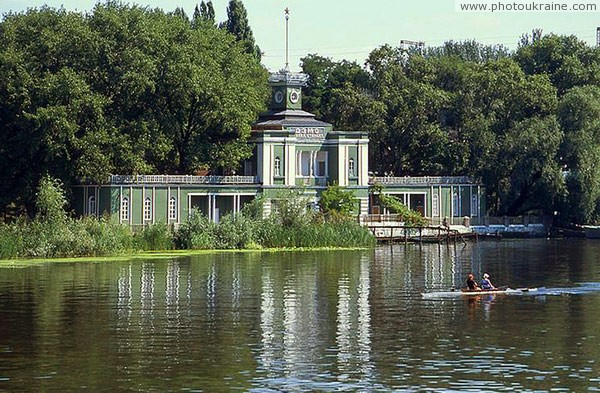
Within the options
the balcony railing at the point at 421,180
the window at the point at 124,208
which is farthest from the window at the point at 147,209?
the balcony railing at the point at 421,180

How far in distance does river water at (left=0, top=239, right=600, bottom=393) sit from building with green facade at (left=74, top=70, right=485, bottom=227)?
27.8 meters

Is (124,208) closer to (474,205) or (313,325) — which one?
(474,205)

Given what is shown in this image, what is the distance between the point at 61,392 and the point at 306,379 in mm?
5966

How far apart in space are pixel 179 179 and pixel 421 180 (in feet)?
70.6

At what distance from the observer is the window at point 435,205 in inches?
4355

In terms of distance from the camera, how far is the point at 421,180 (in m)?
110

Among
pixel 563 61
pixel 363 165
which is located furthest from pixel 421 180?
pixel 563 61

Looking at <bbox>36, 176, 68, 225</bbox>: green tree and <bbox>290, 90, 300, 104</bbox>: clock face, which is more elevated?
<bbox>290, 90, 300, 104</bbox>: clock face

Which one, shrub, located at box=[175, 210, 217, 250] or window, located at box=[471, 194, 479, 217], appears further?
window, located at box=[471, 194, 479, 217]

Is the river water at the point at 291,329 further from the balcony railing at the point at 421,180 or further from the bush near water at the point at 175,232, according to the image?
the balcony railing at the point at 421,180

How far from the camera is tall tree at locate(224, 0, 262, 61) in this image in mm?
132000

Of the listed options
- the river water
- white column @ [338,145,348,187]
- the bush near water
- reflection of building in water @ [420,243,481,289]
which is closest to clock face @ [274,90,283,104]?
white column @ [338,145,348,187]

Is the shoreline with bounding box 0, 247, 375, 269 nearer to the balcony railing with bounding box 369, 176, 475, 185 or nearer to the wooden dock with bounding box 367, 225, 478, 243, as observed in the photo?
the wooden dock with bounding box 367, 225, 478, 243

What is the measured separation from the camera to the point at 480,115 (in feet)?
A: 369
